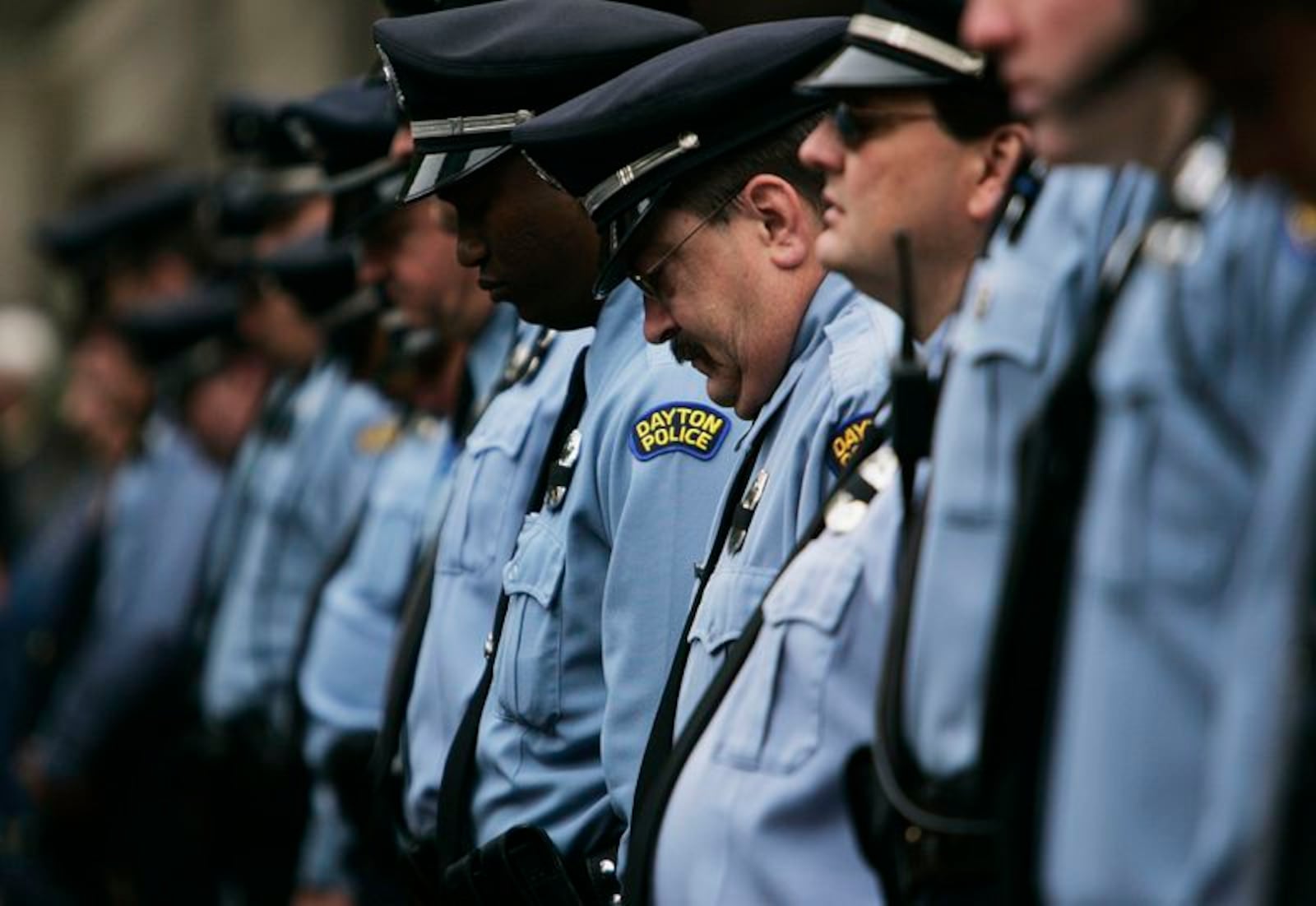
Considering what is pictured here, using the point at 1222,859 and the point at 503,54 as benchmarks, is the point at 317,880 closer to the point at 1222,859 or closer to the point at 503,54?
the point at 503,54

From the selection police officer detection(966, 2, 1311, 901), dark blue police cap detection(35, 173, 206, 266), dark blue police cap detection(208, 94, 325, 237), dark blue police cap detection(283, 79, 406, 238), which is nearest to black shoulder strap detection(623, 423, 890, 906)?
police officer detection(966, 2, 1311, 901)

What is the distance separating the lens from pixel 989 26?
2541mm

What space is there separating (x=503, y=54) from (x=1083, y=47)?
7.15 ft

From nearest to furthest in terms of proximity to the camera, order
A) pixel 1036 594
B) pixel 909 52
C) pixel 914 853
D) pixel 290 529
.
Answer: pixel 1036 594
pixel 914 853
pixel 909 52
pixel 290 529

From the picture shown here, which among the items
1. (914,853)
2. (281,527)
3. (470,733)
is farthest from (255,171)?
(914,853)

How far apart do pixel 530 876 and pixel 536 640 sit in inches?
14.9

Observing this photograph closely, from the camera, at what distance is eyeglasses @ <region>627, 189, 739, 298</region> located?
3920 millimetres

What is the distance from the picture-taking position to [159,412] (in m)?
9.95

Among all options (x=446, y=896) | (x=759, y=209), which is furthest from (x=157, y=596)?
(x=759, y=209)

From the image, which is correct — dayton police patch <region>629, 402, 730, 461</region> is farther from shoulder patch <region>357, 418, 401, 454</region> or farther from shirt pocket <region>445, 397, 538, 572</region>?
shoulder patch <region>357, 418, 401, 454</region>

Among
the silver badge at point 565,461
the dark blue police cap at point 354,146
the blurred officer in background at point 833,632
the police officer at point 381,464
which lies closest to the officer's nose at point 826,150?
the blurred officer in background at point 833,632

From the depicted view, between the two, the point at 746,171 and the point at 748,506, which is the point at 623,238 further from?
the point at 748,506

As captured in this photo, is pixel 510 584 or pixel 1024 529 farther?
pixel 510 584

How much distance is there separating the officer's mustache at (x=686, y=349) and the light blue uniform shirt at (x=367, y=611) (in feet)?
7.72
